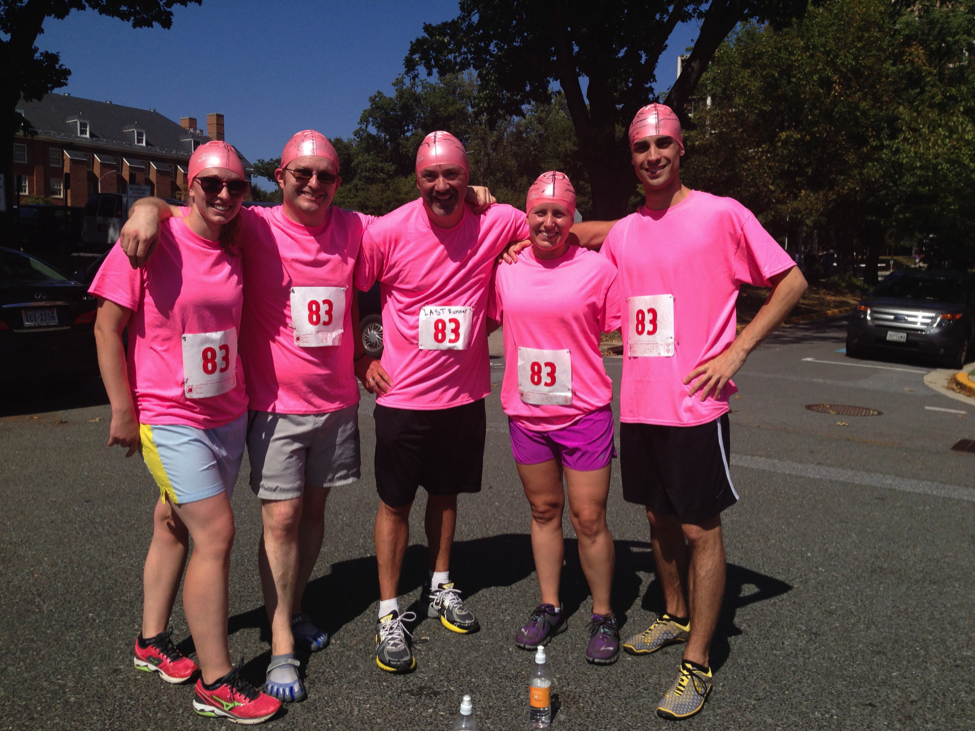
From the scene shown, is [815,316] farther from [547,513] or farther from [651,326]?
[651,326]

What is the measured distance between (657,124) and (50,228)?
2540 centimetres

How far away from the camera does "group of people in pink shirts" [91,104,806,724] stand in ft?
9.46

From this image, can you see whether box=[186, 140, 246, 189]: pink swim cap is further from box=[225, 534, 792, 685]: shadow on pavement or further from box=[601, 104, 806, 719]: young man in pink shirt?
box=[225, 534, 792, 685]: shadow on pavement

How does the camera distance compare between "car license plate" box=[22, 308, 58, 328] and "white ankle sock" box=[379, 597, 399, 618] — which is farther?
"car license plate" box=[22, 308, 58, 328]

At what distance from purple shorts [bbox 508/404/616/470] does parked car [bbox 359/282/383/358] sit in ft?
27.3

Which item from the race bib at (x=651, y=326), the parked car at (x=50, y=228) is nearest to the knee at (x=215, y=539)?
the race bib at (x=651, y=326)

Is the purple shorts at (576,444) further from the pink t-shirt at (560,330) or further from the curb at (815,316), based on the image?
the curb at (815,316)

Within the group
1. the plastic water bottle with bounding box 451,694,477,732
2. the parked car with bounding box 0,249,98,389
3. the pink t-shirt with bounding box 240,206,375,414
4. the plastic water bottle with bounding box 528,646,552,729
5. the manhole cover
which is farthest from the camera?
the manhole cover

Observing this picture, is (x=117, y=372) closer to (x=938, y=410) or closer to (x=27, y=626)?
(x=27, y=626)

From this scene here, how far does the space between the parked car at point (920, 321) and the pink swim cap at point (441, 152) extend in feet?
44.1

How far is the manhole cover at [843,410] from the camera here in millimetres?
9312

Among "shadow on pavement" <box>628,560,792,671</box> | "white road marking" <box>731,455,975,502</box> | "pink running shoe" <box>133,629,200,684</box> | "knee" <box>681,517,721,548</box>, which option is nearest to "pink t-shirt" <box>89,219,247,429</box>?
"pink running shoe" <box>133,629,200,684</box>

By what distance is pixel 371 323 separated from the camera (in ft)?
38.6

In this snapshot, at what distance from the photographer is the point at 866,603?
12.9 ft
